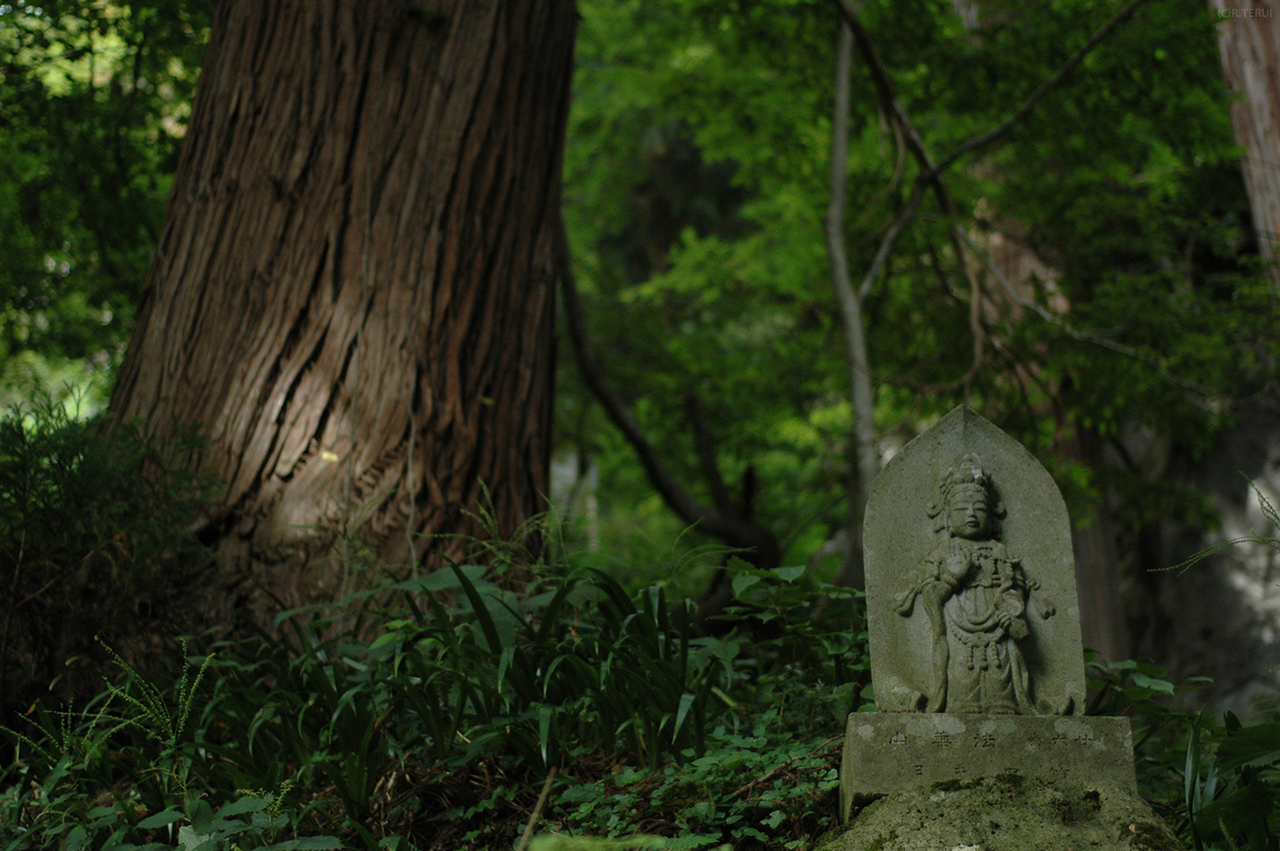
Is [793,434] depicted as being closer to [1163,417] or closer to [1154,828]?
[1163,417]

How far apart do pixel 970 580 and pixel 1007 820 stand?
623mm

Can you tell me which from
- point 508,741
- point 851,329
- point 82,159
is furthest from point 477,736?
point 82,159

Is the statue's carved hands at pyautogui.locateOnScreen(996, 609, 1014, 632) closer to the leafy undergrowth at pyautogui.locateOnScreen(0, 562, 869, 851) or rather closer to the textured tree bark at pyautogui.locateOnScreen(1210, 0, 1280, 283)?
the leafy undergrowth at pyautogui.locateOnScreen(0, 562, 869, 851)

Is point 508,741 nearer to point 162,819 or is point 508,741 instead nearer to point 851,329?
point 162,819

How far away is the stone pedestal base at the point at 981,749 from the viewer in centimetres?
239

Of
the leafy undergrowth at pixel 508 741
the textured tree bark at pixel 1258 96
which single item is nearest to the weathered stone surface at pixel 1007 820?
the leafy undergrowth at pixel 508 741

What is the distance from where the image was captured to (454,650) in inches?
108

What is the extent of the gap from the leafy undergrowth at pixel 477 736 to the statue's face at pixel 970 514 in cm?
49

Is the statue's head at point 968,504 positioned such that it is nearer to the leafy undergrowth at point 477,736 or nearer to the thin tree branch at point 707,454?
the leafy undergrowth at point 477,736

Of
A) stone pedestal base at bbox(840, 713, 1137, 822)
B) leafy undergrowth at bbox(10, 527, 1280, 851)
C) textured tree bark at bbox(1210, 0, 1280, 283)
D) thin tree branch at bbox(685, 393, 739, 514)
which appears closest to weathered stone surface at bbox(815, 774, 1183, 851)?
stone pedestal base at bbox(840, 713, 1137, 822)

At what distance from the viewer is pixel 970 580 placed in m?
2.59

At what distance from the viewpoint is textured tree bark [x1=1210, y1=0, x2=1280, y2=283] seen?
6.59 m

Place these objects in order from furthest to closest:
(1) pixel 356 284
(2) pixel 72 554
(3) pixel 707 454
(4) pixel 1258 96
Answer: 1. (3) pixel 707 454
2. (4) pixel 1258 96
3. (1) pixel 356 284
4. (2) pixel 72 554

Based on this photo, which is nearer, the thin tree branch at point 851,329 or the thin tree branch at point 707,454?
the thin tree branch at point 851,329
